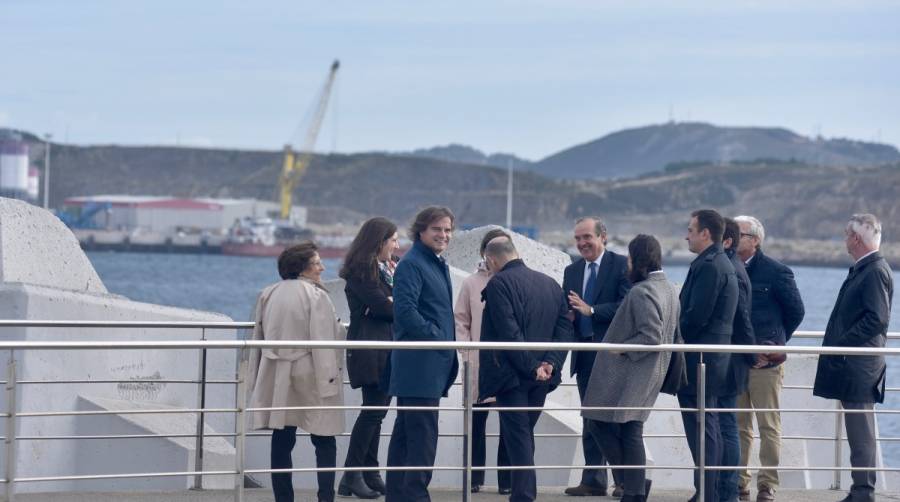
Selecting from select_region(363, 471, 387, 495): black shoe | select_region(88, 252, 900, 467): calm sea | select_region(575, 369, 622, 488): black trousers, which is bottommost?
select_region(88, 252, 900, 467): calm sea

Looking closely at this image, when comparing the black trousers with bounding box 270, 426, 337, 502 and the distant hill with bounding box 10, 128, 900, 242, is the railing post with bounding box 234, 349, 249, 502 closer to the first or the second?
the black trousers with bounding box 270, 426, 337, 502

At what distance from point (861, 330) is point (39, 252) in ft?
20.8

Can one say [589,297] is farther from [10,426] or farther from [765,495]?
[10,426]

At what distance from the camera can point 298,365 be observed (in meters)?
7.23

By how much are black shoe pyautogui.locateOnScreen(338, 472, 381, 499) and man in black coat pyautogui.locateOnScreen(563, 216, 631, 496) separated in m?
1.21

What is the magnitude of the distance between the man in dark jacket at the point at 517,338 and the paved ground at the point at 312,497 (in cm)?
61

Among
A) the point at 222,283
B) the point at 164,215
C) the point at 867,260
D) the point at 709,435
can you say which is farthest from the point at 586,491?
the point at 164,215

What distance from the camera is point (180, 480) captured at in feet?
31.6

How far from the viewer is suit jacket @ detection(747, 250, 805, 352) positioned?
8039mm

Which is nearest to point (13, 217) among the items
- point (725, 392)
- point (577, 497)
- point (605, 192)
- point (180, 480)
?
point (180, 480)

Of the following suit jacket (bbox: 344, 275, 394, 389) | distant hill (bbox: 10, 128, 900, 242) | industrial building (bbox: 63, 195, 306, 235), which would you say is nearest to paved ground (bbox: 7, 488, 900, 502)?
suit jacket (bbox: 344, 275, 394, 389)

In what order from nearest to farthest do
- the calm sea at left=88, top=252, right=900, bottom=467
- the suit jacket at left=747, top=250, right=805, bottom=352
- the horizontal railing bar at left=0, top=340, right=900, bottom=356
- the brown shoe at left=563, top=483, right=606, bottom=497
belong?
the horizontal railing bar at left=0, top=340, right=900, bottom=356 → the suit jacket at left=747, top=250, right=805, bottom=352 → the brown shoe at left=563, top=483, right=606, bottom=497 → the calm sea at left=88, top=252, right=900, bottom=467

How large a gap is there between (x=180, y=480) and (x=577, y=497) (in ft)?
10.1

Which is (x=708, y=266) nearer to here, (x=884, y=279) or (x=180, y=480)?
(x=884, y=279)
